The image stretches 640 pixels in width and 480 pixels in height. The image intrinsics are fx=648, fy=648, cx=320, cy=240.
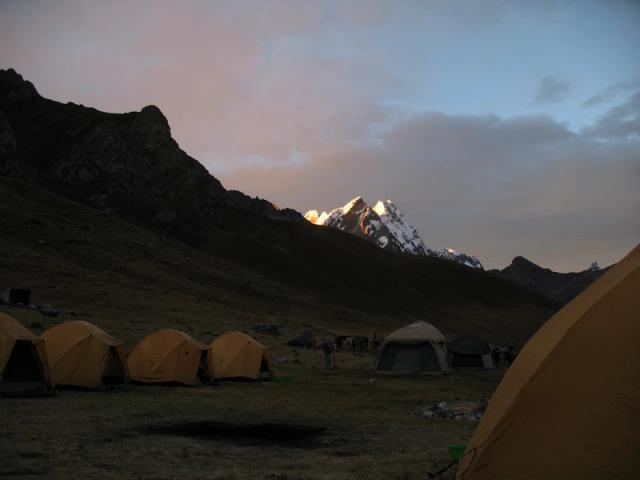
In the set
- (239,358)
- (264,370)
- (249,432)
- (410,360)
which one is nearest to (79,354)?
(239,358)

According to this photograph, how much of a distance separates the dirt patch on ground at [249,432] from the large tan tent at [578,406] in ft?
20.0

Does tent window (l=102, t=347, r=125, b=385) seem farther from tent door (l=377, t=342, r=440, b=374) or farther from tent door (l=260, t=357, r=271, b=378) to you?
tent door (l=377, t=342, r=440, b=374)

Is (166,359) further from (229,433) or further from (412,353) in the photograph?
(412,353)

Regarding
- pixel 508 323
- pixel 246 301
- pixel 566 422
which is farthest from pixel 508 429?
pixel 508 323

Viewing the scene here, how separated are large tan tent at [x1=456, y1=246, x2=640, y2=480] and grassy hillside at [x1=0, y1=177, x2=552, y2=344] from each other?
108 feet

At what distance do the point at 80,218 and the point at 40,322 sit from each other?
5018 cm

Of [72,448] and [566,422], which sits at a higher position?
[566,422]

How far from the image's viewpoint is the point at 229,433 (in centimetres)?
1458

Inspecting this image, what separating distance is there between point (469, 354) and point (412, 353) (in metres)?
6.01

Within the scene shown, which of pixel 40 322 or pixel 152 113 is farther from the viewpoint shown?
pixel 152 113

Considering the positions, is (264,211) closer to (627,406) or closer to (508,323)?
(508,323)

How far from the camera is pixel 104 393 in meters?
21.6

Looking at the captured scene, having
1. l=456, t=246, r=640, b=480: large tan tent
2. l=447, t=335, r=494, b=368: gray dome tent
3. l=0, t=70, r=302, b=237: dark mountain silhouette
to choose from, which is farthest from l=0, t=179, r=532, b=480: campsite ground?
l=0, t=70, r=302, b=237: dark mountain silhouette

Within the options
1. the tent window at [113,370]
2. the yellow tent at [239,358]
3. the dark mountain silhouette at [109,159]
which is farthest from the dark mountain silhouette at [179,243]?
the tent window at [113,370]
